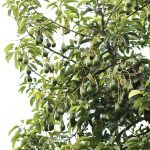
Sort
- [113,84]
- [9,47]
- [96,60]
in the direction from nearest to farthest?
[113,84] → [96,60] → [9,47]

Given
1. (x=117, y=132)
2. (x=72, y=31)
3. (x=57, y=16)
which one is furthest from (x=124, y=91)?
(x=57, y=16)

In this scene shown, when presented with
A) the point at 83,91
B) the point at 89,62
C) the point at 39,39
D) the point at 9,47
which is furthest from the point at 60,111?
the point at 9,47

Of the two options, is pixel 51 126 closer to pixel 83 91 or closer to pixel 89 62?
pixel 83 91

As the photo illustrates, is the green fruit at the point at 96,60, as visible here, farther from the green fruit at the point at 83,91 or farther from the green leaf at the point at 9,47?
the green leaf at the point at 9,47

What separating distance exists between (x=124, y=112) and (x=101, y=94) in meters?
0.28

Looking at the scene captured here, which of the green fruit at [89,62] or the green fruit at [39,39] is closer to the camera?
the green fruit at [89,62]

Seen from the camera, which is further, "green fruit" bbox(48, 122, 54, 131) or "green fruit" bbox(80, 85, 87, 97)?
"green fruit" bbox(48, 122, 54, 131)

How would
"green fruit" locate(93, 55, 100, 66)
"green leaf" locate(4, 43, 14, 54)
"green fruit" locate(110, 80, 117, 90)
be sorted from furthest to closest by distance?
"green leaf" locate(4, 43, 14, 54) → "green fruit" locate(93, 55, 100, 66) → "green fruit" locate(110, 80, 117, 90)

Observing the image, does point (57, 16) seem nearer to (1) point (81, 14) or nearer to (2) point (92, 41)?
(1) point (81, 14)

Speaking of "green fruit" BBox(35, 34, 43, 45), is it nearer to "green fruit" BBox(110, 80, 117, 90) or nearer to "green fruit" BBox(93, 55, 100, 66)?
"green fruit" BBox(93, 55, 100, 66)

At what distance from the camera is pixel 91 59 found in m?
3.43

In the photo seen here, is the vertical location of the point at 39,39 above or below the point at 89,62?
above

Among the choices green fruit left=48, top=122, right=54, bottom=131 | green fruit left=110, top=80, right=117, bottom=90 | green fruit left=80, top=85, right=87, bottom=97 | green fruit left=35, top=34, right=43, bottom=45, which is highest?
green fruit left=35, top=34, right=43, bottom=45

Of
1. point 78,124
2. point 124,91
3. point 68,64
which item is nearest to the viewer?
point 124,91
